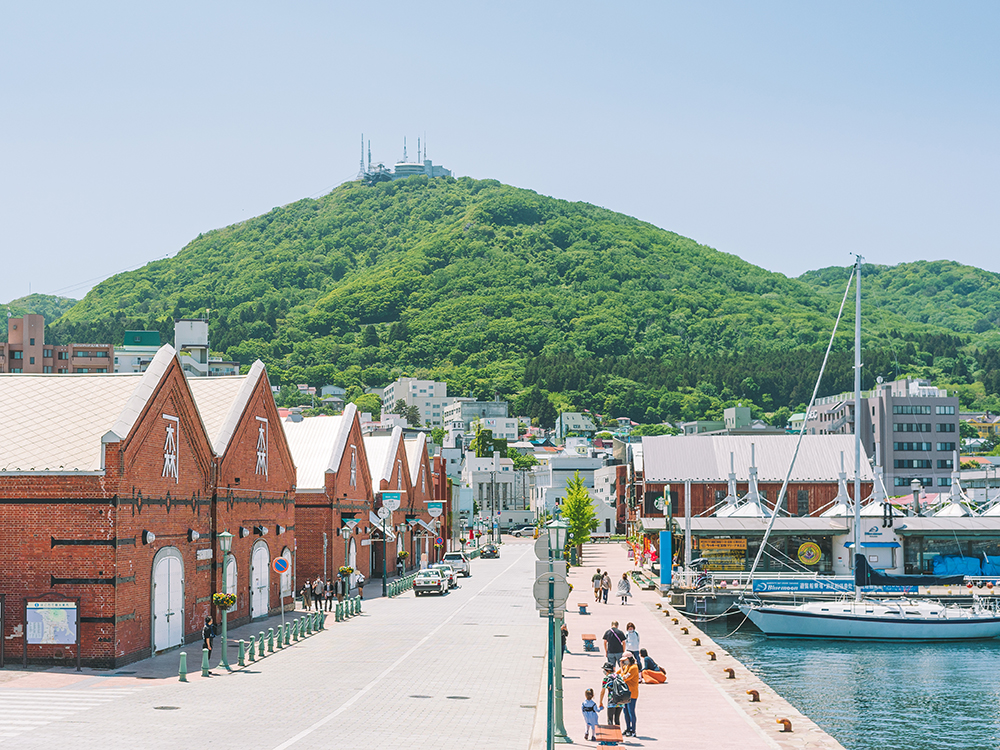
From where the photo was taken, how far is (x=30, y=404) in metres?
33.3

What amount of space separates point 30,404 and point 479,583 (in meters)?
37.1

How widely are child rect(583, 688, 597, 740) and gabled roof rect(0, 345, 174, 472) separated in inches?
627

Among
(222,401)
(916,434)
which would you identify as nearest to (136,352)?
(916,434)

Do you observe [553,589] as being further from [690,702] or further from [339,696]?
[339,696]

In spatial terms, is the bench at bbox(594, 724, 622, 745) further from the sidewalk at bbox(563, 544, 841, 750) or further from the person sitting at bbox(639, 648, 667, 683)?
the person sitting at bbox(639, 648, 667, 683)

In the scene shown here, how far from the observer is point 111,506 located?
96.4 ft

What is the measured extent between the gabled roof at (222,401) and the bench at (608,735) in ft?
72.1

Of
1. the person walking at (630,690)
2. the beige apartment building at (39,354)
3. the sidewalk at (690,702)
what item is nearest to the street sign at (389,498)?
the sidewalk at (690,702)

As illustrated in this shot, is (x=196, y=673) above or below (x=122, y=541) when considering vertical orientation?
below

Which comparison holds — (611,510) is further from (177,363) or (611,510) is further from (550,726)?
(550,726)

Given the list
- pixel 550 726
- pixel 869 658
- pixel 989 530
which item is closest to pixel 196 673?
pixel 550 726

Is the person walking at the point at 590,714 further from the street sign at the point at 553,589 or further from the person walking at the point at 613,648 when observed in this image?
the person walking at the point at 613,648

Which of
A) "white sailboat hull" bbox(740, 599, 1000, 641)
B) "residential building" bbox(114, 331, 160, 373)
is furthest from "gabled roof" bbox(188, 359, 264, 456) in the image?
"residential building" bbox(114, 331, 160, 373)

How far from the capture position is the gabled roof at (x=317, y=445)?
187ft
